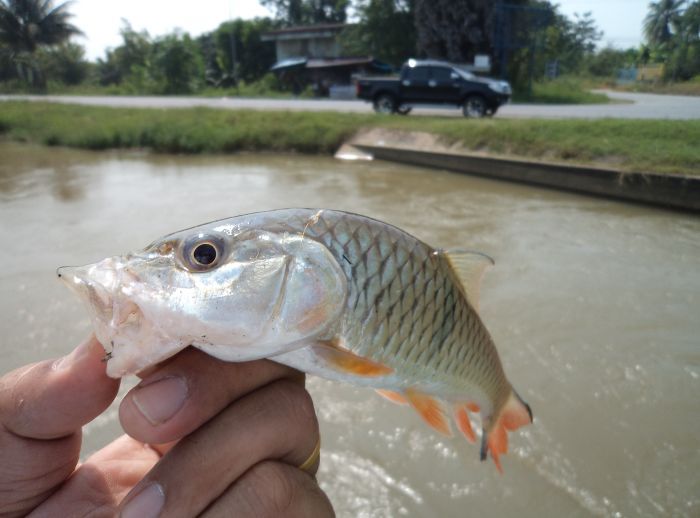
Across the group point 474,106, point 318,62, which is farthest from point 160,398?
point 318,62

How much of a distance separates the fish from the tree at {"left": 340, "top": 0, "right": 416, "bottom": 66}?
31.2 meters

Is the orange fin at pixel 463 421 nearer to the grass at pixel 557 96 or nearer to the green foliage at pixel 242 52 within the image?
the grass at pixel 557 96

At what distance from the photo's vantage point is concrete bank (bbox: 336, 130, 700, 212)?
790 centimetres

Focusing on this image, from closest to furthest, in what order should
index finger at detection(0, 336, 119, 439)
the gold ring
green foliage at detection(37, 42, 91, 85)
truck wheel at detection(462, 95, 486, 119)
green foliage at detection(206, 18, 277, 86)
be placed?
index finger at detection(0, 336, 119, 439) < the gold ring < truck wheel at detection(462, 95, 486, 119) < green foliage at detection(206, 18, 277, 86) < green foliage at detection(37, 42, 91, 85)

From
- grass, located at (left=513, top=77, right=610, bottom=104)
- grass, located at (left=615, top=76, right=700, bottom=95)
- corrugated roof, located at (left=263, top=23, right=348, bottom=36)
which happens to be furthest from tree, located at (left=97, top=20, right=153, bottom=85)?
grass, located at (left=615, top=76, right=700, bottom=95)

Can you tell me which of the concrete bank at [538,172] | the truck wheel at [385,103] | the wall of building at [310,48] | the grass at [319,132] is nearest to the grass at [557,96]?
the truck wheel at [385,103]

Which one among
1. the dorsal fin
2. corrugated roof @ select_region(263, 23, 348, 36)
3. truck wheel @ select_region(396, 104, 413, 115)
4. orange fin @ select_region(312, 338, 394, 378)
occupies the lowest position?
truck wheel @ select_region(396, 104, 413, 115)

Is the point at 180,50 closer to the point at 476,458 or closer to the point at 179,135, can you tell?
the point at 179,135

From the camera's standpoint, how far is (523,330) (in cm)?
439

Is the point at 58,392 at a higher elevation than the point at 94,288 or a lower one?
lower

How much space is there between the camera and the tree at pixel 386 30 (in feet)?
97.0

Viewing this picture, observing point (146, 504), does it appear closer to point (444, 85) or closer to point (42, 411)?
point (42, 411)

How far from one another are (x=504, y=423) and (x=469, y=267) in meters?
0.55

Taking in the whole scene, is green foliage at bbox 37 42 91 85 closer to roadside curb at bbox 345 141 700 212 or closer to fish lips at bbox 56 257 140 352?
roadside curb at bbox 345 141 700 212
